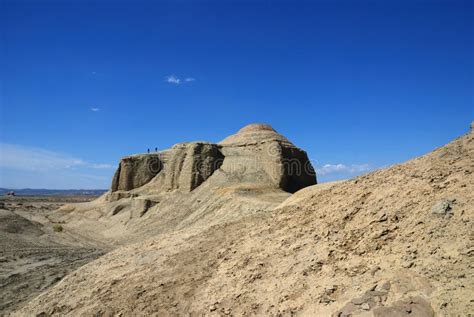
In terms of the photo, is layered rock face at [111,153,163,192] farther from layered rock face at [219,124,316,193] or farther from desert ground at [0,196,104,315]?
desert ground at [0,196,104,315]

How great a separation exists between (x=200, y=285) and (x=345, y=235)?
282cm

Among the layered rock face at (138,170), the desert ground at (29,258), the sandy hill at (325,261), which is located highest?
the layered rock face at (138,170)

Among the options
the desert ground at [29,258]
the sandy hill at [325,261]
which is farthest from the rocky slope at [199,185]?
the sandy hill at [325,261]

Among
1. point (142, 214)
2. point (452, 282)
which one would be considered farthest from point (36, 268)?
point (452, 282)

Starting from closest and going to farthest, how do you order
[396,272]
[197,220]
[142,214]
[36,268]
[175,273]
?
[396,272] → [175,273] → [36,268] → [197,220] → [142,214]

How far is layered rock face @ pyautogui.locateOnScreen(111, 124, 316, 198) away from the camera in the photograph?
84.3 feet

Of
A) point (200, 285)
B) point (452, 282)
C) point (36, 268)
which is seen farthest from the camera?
point (36, 268)

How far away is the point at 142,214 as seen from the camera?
28.9 m

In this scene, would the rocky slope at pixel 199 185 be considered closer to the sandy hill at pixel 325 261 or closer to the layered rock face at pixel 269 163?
Answer: the layered rock face at pixel 269 163

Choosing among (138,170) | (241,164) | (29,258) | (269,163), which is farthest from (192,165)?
(29,258)

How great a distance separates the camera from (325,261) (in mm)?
6297

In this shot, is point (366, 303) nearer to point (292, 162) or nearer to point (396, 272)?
point (396, 272)

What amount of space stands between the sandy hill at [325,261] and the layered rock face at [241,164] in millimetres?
14774

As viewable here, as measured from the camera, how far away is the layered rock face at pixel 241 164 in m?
25.7
